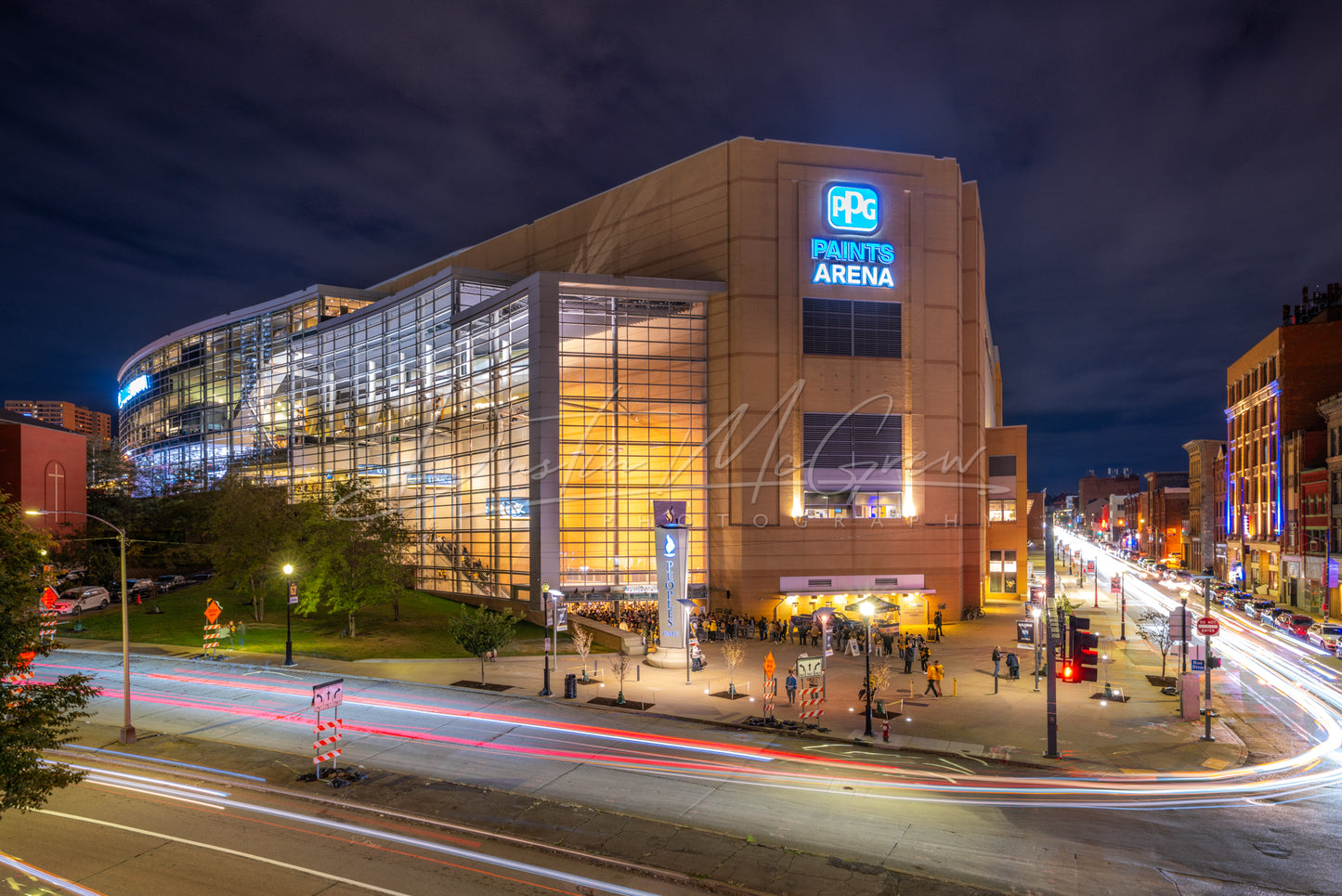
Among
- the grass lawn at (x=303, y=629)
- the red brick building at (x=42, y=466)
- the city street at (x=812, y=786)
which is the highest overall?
the red brick building at (x=42, y=466)

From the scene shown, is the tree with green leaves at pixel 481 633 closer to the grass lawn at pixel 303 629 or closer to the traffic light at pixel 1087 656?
the grass lawn at pixel 303 629

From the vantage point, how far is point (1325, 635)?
4172 cm

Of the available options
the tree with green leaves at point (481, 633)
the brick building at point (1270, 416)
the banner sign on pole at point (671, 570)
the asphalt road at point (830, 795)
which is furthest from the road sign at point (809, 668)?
the brick building at point (1270, 416)

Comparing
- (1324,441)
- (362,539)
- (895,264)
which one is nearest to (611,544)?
(362,539)

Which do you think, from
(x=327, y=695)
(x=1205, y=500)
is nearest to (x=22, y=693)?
(x=327, y=695)

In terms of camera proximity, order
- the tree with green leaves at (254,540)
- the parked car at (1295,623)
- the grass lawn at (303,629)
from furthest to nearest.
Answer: the parked car at (1295,623), the tree with green leaves at (254,540), the grass lawn at (303,629)

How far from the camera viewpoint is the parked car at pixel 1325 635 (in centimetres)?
3994

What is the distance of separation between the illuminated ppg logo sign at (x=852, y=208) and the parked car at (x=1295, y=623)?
3692cm

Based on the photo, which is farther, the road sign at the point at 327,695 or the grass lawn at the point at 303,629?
the grass lawn at the point at 303,629

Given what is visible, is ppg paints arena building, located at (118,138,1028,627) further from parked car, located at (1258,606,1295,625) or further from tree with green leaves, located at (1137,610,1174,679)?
parked car, located at (1258,606,1295,625)

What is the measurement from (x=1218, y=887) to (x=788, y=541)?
36226mm

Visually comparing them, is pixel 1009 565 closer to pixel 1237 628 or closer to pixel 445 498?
pixel 1237 628

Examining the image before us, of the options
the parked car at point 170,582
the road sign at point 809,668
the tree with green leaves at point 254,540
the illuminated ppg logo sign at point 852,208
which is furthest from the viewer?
the parked car at point 170,582

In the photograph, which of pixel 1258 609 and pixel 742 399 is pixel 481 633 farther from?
pixel 1258 609
